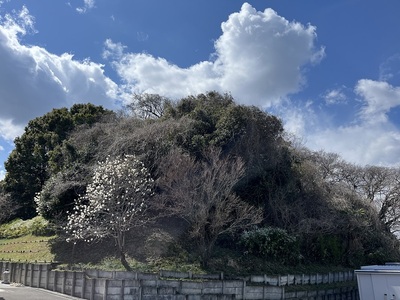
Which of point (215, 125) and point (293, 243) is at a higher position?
point (215, 125)

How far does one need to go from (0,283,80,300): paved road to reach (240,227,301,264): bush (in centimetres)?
853

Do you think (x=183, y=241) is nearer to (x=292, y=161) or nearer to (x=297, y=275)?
(x=297, y=275)

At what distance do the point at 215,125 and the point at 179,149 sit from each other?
3.06m

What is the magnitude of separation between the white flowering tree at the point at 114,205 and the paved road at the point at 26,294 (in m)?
2.62

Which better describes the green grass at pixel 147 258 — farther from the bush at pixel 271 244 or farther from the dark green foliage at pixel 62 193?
the dark green foliage at pixel 62 193

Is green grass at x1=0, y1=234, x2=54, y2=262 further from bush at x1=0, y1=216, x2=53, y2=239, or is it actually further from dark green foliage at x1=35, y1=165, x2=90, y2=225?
dark green foliage at x1=35, y1=165, x2=90, y2=225

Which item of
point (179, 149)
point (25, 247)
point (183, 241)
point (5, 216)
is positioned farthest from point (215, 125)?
point (5, 216)

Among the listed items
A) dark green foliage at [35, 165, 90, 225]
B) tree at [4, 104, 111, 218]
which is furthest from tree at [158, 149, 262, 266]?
tree at [4, 104, 111, 218]

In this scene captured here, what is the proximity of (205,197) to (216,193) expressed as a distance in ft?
1.98

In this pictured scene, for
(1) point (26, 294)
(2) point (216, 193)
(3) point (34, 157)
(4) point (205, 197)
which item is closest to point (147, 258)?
(4) point (205, 197)

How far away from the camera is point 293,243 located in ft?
64.3

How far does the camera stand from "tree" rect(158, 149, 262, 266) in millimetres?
17234

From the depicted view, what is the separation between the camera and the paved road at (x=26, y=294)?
1401 cm

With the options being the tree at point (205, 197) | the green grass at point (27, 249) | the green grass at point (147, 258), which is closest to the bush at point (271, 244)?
the green grass at point (147, 258)
